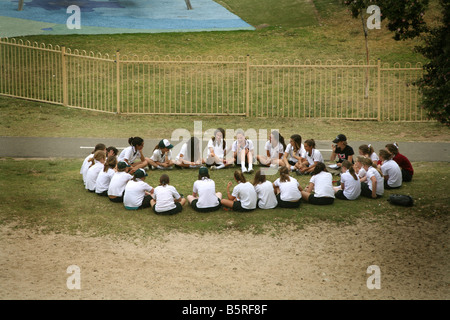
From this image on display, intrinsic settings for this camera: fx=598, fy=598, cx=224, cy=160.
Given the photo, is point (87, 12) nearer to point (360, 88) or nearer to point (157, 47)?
point (157, 47)

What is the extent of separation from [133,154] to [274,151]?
11.8 feet

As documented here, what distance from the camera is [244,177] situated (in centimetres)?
1295

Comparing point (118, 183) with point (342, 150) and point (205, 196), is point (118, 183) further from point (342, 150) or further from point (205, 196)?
point (342, 150)

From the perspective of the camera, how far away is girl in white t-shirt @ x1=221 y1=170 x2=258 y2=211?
40.1ft

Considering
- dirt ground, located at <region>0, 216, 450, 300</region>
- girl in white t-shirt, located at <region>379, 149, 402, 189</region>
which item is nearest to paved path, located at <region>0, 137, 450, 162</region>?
girl in white t-shirt, located at <region>379, 149, 402, 189</region>

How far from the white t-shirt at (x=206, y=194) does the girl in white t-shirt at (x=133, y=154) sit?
264cm

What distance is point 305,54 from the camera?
27.8 m

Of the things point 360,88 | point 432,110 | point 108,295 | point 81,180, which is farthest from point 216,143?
point 360,88

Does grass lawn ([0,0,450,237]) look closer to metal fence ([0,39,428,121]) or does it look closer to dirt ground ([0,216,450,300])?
dirt ground ([0,216,450,300])

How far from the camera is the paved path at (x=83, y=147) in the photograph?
55.1 feet

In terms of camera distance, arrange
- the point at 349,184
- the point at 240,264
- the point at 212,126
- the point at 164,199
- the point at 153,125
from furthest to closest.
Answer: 1. the point at 212,126
2. the point at 153,125
3. the point at 349,184
4. the point at 164,199
5. the point at 240,264

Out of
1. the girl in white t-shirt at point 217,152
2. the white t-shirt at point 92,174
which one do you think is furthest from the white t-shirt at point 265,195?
the white t-shirt at point 92,174

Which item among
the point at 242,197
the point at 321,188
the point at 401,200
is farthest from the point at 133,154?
the point at 401,200

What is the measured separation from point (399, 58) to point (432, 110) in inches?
639
